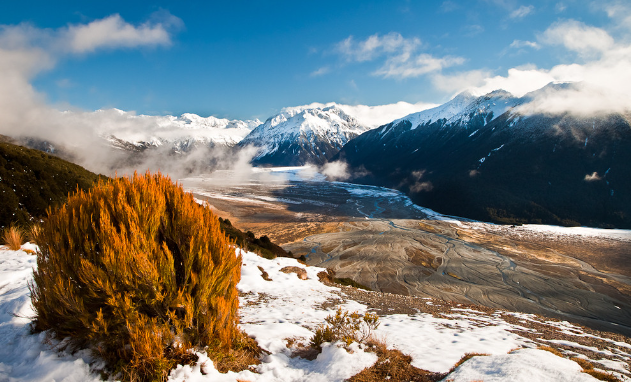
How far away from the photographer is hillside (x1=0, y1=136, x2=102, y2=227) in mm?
8297

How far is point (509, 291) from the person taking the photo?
81.8 feet

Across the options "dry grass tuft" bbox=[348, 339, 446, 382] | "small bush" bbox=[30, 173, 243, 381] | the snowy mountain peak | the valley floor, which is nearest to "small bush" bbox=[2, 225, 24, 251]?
"small bush" bbox=[30, 173, 243, 381]

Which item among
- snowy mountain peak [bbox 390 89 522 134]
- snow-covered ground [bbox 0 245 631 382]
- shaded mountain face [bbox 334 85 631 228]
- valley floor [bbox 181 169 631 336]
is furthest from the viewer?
snowy mountain peak [bbox 390 89 522 134]

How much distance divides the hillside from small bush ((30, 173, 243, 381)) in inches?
272

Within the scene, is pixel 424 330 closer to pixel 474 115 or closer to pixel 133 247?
pixel 133 247

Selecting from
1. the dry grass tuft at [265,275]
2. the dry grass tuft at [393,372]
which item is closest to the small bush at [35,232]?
the dry grass tuft at [393,372]

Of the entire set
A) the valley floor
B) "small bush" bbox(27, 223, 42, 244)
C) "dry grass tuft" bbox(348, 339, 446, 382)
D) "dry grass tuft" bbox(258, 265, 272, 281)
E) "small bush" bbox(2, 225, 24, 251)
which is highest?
"small bush" bbox(27, 223, 42, 244)

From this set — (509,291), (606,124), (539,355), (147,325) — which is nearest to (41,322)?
(147,325)

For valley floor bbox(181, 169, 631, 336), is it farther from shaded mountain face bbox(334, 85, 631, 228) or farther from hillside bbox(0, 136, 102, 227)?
hillside bbox(0, 136, 102, 227)

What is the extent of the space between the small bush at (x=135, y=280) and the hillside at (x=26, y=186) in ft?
22.7

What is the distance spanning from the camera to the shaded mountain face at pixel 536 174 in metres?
55.4

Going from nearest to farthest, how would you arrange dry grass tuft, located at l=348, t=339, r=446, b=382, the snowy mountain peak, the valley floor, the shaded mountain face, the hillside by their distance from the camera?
dry grass tuft, located at l=348, t=339, r=446, b=382, the hillside, the valley floor, the shaded mountain face, the snowy mountain peak

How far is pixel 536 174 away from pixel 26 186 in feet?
292

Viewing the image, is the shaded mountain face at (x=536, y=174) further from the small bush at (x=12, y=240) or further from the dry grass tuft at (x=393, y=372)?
the small bush at (x=12, y=240)
